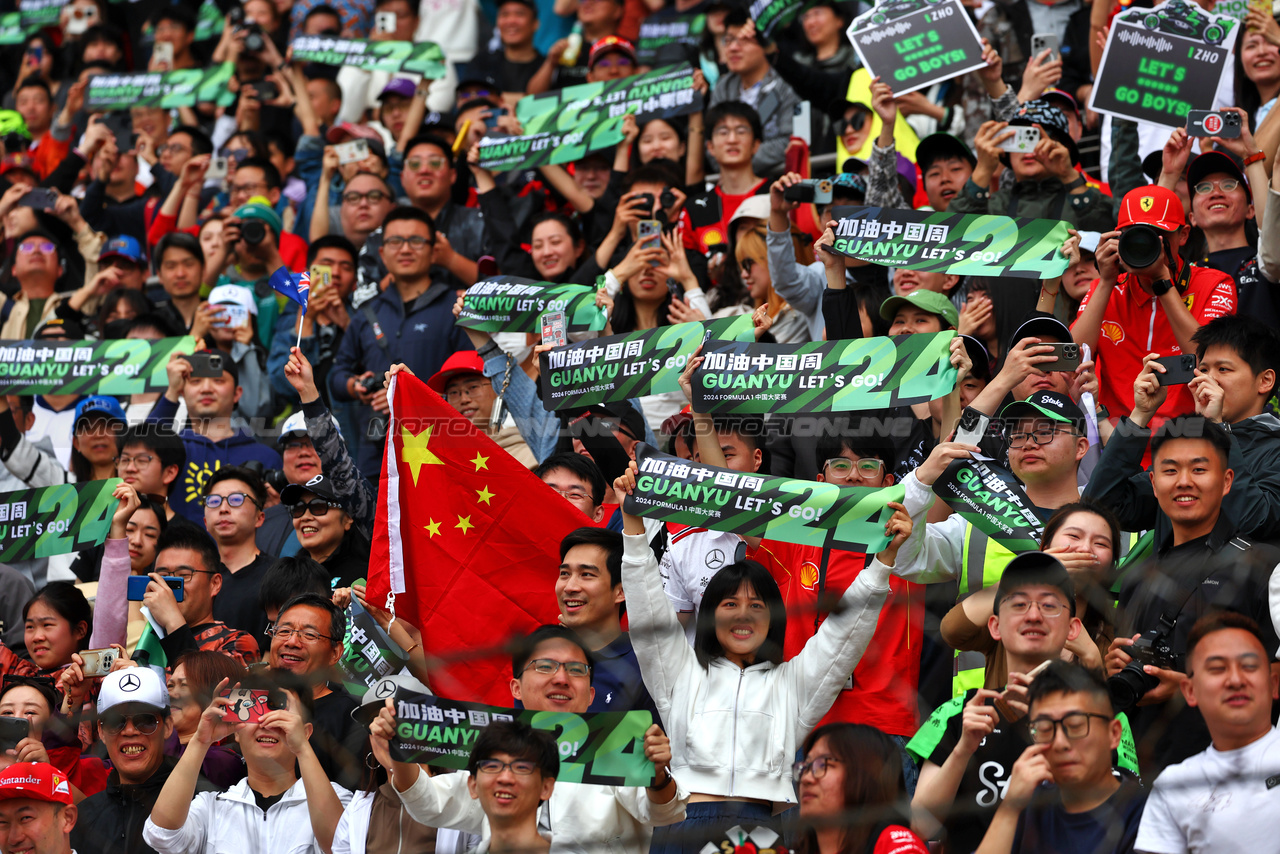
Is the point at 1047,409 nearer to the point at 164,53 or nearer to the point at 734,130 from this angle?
the point at 734,130

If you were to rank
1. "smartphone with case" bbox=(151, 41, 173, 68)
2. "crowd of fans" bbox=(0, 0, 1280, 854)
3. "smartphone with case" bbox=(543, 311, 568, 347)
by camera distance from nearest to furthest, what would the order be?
"crowd of fans" bbox=(0, 0, 1280, 854), "smartphone with case" bbox=(543, 311, 568, 347), "smartphone with case" bbox=(151, 41, 173, 68)

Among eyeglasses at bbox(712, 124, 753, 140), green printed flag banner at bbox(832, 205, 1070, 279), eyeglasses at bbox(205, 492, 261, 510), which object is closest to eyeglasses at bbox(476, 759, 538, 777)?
green printed flag banner at bbox(832, 205, 1070, 279)

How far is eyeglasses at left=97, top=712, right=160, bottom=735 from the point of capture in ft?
19.2

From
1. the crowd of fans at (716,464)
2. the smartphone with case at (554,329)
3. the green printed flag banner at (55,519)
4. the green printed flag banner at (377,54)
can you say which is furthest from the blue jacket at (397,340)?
the green printed flag banner at (377,54)

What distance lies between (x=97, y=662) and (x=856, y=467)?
10.0 ft

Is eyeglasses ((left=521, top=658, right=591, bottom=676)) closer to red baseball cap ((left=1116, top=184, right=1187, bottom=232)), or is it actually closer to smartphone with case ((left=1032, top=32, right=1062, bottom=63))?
red baseball cap ((left=1116, top=184, right=1187, bottom=232))

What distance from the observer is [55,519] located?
7.21 m

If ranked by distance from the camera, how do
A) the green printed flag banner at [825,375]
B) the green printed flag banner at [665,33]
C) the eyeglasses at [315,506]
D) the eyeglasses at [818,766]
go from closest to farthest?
the eyeglasses at [818,766], the green printed flag banner at [825,375], the eyeglasses at [315,506], the green printed flag banner at [665,33]

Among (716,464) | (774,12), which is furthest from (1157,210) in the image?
(774,12)

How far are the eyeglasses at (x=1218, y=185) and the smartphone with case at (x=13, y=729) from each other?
16.7ft

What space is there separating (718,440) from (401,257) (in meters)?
2.91

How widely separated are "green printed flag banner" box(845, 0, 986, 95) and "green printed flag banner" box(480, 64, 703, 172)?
1.37 meters

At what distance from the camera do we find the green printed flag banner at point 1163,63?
24.2 feet

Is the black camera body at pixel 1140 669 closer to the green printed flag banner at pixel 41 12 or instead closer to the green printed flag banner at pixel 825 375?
the green printed flag banner at pixel 825 375
